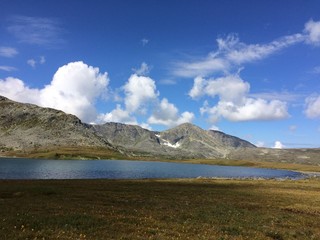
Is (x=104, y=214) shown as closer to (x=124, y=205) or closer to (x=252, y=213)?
(x=124, y=205)

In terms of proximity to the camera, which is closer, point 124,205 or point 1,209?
point 1,209

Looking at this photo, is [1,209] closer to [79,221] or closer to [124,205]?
[79,221]

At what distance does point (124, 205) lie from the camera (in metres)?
38.7

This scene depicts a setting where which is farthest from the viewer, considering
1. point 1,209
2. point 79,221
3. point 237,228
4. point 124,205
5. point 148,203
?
point 148,203

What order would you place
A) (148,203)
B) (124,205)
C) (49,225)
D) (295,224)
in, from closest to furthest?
(49,225) < (295,224) < (124,205) < (148,203)

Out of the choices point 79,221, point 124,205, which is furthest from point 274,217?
point 79,221

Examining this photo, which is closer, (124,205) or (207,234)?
(207,234)

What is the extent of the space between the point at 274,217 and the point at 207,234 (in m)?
13.7

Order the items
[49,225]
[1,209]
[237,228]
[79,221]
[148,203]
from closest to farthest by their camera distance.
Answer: [49,225], [79,221], [237,228], [1,209], [148,203]

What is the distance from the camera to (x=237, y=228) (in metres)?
28.8

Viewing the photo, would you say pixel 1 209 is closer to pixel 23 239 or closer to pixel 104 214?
pixel 104 214

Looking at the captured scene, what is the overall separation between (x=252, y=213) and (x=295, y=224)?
5533mm

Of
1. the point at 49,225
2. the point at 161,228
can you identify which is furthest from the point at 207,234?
the point at 49,225

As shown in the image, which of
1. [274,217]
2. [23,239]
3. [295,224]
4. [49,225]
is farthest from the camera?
[274,217]
